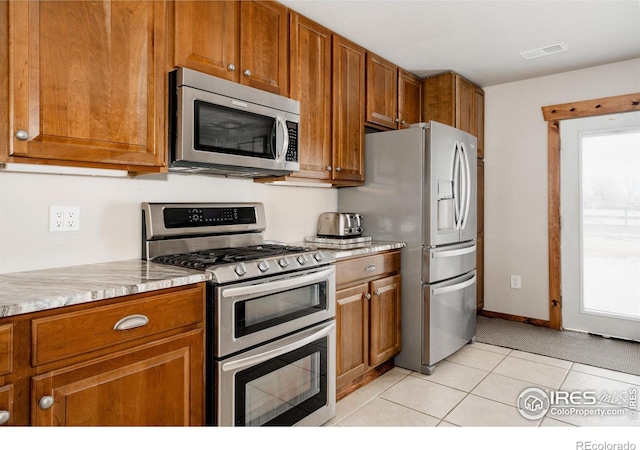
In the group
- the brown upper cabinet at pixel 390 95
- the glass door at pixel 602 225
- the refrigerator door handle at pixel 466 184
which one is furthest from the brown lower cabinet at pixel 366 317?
the glass door at pixel 602 225

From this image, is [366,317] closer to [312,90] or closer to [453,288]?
[453,288]

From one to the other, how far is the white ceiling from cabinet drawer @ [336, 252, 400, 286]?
153 centimetres

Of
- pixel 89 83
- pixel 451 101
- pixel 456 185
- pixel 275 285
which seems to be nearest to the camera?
pixel 89 83

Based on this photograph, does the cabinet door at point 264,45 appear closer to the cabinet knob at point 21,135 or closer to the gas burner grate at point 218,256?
the gas burner grate at point 218,256

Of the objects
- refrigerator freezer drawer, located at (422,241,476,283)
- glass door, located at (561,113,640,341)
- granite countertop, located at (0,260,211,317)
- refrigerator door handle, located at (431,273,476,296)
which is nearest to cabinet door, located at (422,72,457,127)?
glass door, located at (561,113,640,341)

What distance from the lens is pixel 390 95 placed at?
10.9ft

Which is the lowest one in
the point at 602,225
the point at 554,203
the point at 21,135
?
the point at 602,225

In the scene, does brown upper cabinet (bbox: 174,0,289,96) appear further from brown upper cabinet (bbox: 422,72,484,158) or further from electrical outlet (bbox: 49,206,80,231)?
brown upper cabinet (bbox: 422,72,484,158)

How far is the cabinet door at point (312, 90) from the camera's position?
97.8 inches

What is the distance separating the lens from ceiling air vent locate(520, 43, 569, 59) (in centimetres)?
308

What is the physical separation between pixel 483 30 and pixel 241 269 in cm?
238

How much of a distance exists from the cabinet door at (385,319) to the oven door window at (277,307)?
2.02 feet

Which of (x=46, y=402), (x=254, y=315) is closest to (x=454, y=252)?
(x=254, y=315)

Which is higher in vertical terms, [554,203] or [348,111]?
[348,111]
